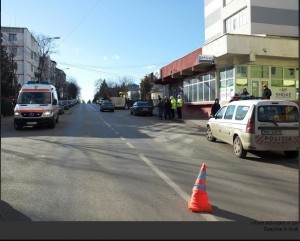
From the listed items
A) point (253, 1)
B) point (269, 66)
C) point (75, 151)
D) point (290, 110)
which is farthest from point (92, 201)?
point (253, 1)

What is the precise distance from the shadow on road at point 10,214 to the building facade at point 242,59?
65.2 feet

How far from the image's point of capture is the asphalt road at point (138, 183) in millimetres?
5742

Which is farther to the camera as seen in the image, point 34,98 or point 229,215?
point 34,98

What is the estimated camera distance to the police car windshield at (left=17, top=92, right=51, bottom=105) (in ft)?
70.1

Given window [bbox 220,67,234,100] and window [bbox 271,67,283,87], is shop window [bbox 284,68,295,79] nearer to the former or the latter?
window [bbox 271,67,283,87]

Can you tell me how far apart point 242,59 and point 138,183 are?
820 inches

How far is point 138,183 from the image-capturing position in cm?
777

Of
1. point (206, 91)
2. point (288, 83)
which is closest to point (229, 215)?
point (288, 83)

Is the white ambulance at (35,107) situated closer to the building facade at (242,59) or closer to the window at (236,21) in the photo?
the building facade at (242,59)

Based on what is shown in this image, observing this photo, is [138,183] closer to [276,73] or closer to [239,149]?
[239,149]

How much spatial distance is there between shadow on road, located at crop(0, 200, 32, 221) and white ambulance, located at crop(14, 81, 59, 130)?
14.9 metres

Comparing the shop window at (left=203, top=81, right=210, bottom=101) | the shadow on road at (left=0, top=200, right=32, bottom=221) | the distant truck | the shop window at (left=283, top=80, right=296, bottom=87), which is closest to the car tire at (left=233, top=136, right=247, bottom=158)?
the shadow on road at (left=0, top=200, right=32, bottom=221)

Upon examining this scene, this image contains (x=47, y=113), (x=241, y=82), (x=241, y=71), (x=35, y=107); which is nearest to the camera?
(x=35, y=107)

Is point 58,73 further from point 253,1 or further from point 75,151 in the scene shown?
point 75,151
